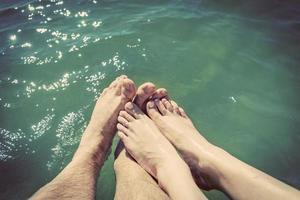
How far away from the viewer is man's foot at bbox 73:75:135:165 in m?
2.76

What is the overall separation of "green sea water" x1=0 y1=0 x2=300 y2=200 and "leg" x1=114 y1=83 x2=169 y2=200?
0.75 ft

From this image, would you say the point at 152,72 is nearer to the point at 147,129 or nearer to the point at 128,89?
the point at 128,89

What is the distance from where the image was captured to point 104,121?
3.08m

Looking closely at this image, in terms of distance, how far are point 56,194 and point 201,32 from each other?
9.18ft

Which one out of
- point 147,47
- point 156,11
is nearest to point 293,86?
point 147,47

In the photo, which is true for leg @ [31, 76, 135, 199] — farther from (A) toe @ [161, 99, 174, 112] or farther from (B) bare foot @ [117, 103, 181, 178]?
(A) toe @ [161, 99, 174, 112]

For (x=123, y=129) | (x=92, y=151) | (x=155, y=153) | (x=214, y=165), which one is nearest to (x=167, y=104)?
(x=123, y=129)

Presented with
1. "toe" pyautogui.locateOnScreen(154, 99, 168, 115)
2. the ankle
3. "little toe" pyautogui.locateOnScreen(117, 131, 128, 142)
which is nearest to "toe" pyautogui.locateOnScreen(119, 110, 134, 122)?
"little toe" pyautogui.locateOnScreen(117, 131, 128, 142)

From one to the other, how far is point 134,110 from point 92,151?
0.58 meters

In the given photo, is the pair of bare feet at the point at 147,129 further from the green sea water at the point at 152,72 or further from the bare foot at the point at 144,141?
the green sea water at the point at 152,72

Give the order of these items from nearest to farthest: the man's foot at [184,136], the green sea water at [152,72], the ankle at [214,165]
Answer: the ankle at [214,165]
the man's foot at [184,136]
the green sea water at [152,72]

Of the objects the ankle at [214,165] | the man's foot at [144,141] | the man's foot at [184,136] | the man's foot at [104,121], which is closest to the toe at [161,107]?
the man's foot at [184,136]

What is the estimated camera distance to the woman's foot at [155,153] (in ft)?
7.08

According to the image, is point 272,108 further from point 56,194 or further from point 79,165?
point 56,194
